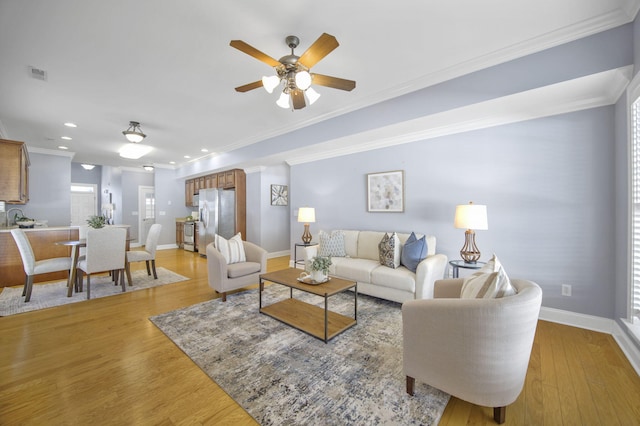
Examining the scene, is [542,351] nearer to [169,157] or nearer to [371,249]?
[371,249]

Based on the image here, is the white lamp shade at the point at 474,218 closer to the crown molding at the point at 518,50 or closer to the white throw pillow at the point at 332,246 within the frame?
the crown molding at the point at 518,50

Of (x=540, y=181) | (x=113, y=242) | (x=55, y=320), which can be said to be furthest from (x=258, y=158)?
(x=540, y=181)

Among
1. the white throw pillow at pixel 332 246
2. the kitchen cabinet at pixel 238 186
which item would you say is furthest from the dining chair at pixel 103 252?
the kitchen cabinet at pixel 238 186

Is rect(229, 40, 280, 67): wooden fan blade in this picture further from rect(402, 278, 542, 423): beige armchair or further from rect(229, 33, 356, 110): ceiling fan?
rect(402, 278, 542, 423): beige armchair

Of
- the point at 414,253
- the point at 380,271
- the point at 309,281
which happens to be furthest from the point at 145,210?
the point at 414,253

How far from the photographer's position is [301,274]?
2.99 metres

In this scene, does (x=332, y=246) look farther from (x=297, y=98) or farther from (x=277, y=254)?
(x=277, y=254)

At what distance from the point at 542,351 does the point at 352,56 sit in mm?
3177

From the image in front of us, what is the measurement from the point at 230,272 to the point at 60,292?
2.71m

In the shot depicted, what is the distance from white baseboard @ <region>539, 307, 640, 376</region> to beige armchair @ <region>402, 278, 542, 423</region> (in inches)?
55.2

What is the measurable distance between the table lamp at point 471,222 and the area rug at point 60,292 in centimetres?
443

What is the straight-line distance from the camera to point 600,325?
8.30ft

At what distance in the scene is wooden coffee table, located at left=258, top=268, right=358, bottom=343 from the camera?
2429 mm

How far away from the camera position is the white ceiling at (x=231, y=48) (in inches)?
74.5
